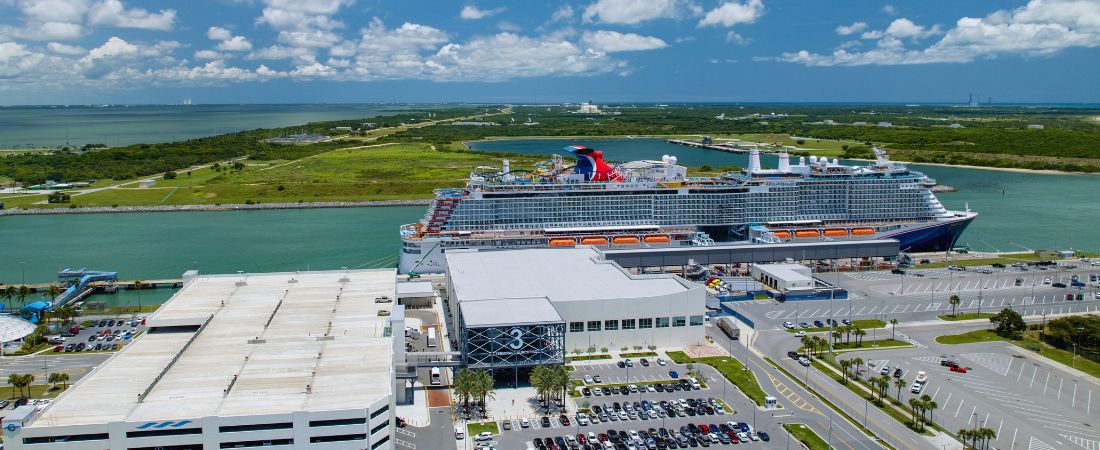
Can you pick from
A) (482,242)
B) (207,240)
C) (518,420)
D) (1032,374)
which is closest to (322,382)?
(518,420)

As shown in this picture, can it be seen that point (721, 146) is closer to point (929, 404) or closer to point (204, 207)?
point (204, 207)

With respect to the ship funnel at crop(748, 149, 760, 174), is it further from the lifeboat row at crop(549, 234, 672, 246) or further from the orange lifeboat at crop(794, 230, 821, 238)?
the lifeboat row at crop(549, 234, 672, 246)

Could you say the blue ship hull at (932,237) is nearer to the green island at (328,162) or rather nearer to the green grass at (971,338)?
the green island at (328,162)

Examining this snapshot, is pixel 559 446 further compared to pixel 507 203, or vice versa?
pixel 507 203

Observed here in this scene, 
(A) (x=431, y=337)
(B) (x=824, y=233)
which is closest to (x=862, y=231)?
(B) (x=824, y=233)

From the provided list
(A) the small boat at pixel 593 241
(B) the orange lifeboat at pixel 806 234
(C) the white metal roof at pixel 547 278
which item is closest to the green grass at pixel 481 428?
(C) the white metal roof at pixel 547 278

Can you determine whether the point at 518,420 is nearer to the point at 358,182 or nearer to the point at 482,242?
A: the point at 482,242
